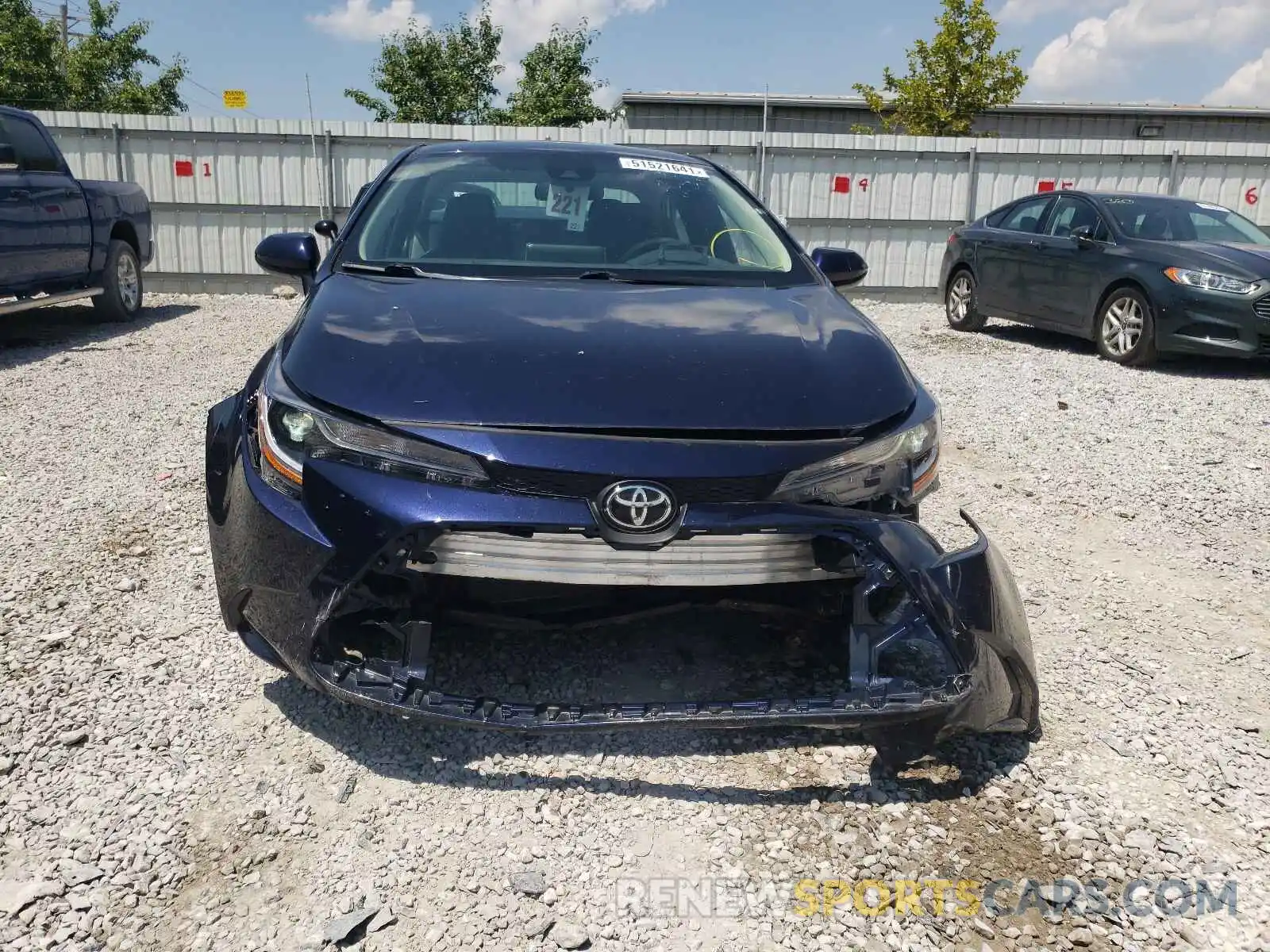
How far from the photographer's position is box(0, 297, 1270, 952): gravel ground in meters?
1.93

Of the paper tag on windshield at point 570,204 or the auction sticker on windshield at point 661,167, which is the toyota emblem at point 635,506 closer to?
the paper tag on windshield at point 570,204

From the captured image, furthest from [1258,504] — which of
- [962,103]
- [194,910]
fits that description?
[962,103]

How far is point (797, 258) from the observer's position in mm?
3410

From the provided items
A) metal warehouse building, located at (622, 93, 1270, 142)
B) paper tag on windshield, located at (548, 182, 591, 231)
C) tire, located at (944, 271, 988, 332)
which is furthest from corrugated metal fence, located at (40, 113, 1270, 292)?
metal warehouse building, located at (622, 93, 1270, 142)

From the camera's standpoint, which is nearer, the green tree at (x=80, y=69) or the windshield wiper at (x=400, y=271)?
the windshield wiper at (x=400, y=271)

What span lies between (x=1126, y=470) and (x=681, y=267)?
330cm

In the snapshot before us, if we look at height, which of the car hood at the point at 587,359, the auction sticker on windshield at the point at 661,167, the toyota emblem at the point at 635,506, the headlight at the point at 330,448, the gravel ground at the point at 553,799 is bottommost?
the gravel ground at the point at 553,799

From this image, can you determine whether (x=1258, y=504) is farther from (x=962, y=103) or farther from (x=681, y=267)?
(x=962, y=103)

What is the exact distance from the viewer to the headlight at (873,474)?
2111 mm

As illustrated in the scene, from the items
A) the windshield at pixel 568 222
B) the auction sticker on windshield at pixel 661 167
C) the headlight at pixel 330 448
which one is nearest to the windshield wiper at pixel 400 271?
the windshield at pixel 568 222

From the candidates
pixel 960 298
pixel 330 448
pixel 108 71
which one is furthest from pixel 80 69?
pixel 330 448

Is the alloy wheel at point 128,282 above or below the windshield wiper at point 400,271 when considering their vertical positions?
below

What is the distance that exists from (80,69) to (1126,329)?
26.4 m

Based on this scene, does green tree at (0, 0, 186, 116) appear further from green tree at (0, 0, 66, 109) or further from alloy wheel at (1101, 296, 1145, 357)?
alloy wheel at (1101, 296, 1145, 357)
